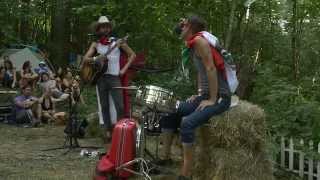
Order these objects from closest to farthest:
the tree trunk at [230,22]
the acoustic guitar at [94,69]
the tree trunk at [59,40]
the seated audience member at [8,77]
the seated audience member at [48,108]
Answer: the acoustic guitar at [94,69] < the tree trunk at [230,22] < the seated audience member at [48,108] < the seated audience member at [8,77] < the tree trunk at [59,40]

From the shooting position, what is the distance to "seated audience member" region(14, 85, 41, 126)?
10.8 metres

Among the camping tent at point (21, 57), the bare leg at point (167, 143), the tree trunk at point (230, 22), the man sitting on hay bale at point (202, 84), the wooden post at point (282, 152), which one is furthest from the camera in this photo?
the camping tent at point (21, 57)

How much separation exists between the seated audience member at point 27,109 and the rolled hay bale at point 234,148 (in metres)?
5.45

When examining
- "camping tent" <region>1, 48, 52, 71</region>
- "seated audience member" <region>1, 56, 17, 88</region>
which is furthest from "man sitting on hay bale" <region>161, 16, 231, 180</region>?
"camping tent" <region>1, 48, 52, 71</region>

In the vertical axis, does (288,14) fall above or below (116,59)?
above

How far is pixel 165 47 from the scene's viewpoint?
476 inches

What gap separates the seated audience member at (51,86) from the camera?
40.4ft

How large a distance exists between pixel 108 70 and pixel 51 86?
5.61 m

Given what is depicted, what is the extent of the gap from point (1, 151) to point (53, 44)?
9.61m

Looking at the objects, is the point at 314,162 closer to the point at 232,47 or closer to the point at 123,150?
the point at 123,150

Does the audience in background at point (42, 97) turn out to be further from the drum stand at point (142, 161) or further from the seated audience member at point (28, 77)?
the drum stand at point (142, 161)

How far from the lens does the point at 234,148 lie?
5.73 m

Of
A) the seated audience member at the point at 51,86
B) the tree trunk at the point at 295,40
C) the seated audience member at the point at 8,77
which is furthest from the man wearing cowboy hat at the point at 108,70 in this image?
the seated audience member at the point at 8,77

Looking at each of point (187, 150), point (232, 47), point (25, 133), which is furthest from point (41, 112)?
point (187, 150)
